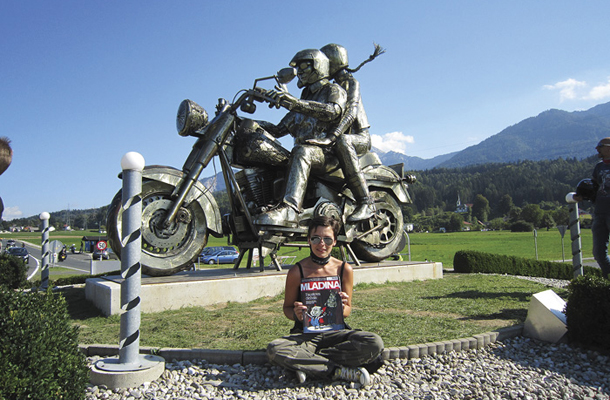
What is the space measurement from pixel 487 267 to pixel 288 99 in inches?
327

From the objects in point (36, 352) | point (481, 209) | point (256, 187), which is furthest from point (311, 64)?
point (481, 209)

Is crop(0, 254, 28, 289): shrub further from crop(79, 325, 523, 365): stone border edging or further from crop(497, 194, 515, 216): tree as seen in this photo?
crop(497, 194, 515, 216): tree

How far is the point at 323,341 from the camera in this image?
11.6 feet

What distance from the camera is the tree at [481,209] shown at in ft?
394

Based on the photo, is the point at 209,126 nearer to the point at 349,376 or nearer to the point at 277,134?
the point at 277,134

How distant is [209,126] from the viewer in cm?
718

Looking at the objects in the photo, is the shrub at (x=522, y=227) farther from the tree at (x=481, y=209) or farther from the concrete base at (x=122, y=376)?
the concrete base at (x=122, y=376)

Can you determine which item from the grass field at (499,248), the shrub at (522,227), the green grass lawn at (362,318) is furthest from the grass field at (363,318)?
the shrub at (522,227)

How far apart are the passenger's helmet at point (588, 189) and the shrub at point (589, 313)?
241 centimetres

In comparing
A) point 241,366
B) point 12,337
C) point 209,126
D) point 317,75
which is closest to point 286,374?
point 241,366

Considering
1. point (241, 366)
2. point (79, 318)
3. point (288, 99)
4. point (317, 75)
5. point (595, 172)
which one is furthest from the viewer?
point (317, 75)

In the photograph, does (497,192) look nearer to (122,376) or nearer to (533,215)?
(533,215)

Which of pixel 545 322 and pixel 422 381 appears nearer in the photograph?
pixel 422 381

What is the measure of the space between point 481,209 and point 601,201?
407 ft
